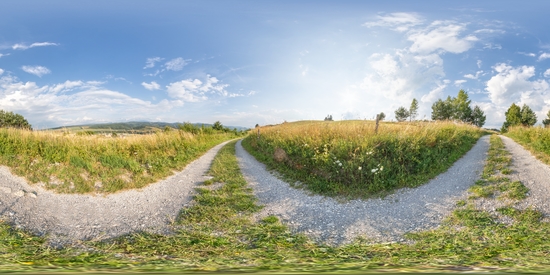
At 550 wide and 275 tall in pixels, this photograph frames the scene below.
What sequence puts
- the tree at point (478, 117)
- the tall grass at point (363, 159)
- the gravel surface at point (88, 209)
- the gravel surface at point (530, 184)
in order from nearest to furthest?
the gravel surface at point (88, 209) < the gravel surface at point (530, 184) < the tall grass at point (363, 159) < the tree at point (478, 117)

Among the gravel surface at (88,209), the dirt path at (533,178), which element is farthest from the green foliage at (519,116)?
the gravel surface at (88,209)

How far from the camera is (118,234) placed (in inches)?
222

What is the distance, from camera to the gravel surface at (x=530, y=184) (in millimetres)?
6773

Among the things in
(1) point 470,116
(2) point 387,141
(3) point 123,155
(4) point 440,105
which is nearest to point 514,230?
(2) point 387,141

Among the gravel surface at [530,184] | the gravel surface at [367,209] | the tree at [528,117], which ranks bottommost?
the gravel surface at [367,209]

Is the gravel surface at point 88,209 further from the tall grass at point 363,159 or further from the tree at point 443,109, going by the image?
the tree at point 443,109

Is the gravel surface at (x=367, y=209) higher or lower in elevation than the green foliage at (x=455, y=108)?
lower

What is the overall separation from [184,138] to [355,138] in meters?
11.9

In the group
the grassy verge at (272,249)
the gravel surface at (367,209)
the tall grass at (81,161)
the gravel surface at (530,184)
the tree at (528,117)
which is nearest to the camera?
the grassy verge at (272,249)

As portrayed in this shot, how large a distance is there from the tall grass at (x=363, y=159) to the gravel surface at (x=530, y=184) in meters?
1.93

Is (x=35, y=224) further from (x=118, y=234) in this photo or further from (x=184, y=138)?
(x=184, y=138)

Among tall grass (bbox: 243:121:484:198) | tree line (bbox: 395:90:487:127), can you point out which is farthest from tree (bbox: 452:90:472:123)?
tall grass (bbox: 243:121:484:198)

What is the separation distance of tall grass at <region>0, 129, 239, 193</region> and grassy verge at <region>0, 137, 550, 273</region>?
3253 millimetres

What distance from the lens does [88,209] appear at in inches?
295
